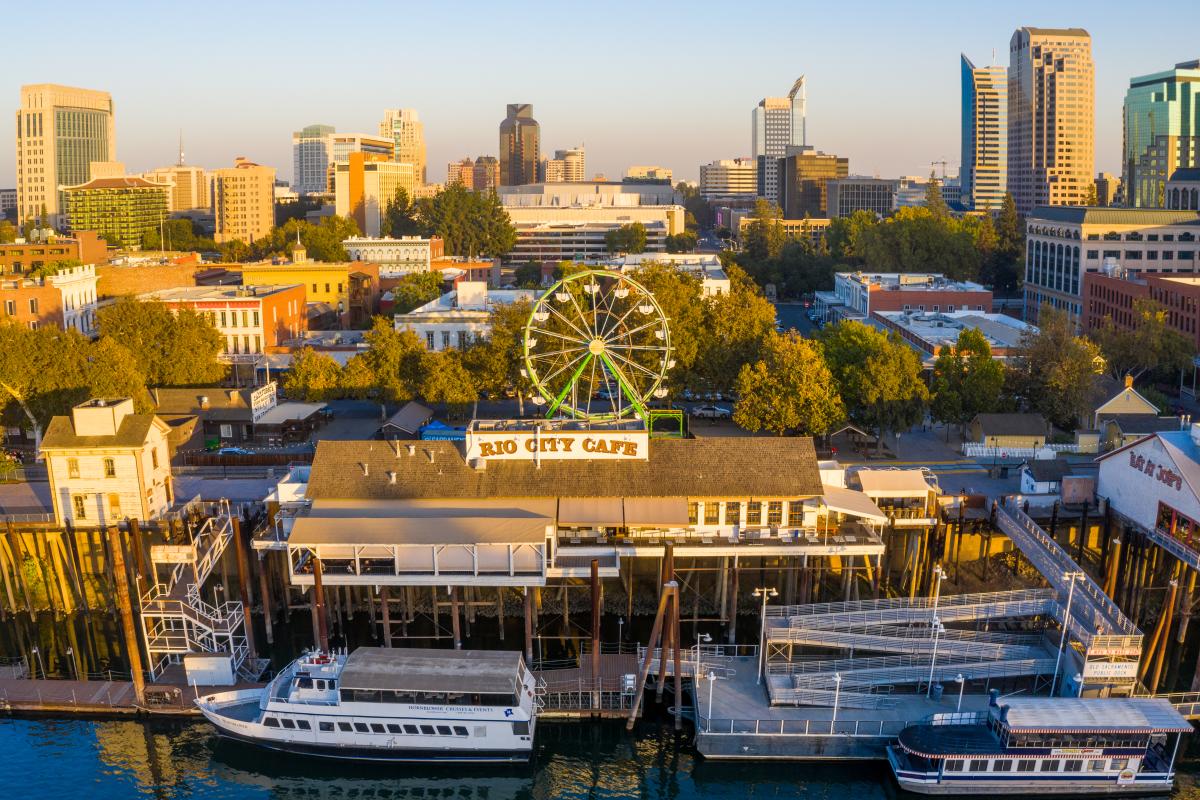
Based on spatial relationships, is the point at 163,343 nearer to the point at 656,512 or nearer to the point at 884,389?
the point at 884,389

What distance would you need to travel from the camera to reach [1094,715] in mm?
35812

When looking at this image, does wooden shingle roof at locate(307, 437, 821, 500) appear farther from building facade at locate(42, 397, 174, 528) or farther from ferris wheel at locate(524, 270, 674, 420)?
building facade at locate(42, 397, 174, 528)

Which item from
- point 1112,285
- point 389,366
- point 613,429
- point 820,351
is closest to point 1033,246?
point 1112,285

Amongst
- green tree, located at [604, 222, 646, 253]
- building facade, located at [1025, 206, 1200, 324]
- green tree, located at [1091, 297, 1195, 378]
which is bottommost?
green tree, located at [1091, 297, 1195, 378]

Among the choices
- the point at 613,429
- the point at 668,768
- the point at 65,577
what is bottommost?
the point at 668,768

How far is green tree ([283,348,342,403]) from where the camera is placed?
72.8 meters

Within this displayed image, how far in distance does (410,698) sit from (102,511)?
18.7m

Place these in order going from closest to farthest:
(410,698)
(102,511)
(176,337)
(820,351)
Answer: (410,698) → (102,511) → (820,351) → (176,337)

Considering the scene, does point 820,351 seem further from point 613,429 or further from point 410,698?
point 410,698

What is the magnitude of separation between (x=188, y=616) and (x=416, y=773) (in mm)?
10089

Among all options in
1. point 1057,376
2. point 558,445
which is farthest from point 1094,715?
point 1057,376

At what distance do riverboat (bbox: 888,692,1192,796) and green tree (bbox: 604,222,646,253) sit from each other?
14410 cm

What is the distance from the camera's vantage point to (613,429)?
4741 centimetres

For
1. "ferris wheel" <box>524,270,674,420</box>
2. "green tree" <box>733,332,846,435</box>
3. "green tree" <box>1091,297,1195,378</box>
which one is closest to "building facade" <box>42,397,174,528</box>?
"ferris wheel" <box>524,270,674,420</box>
